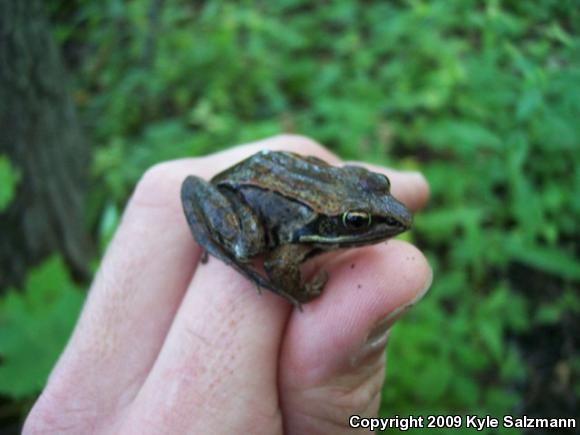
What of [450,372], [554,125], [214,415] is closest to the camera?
[214,415]

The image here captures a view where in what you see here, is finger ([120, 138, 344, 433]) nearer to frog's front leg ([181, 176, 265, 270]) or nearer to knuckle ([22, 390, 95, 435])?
frog's front leg ([181, 176, 265, 270])

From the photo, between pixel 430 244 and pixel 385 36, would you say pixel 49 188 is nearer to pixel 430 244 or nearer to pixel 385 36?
pixel 430 244

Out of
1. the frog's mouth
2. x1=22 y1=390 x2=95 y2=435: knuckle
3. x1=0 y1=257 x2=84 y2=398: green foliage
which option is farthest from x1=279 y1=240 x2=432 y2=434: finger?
x1=0 y1=257 x2=84 y2=398: green foliage

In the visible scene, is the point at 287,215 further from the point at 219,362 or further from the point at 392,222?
the point at 219,362

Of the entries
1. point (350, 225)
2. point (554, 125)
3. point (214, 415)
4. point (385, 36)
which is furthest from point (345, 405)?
point (385, 36)

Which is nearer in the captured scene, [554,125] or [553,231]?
[554,125]

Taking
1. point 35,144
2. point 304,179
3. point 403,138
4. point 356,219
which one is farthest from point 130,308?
point 403,138

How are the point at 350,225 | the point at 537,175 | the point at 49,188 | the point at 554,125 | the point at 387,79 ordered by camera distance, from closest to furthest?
1. the point at 350,225
2. the point at 554,125
3. the point at 537,175
4. the point at 49,188
5. the point at 387,79
